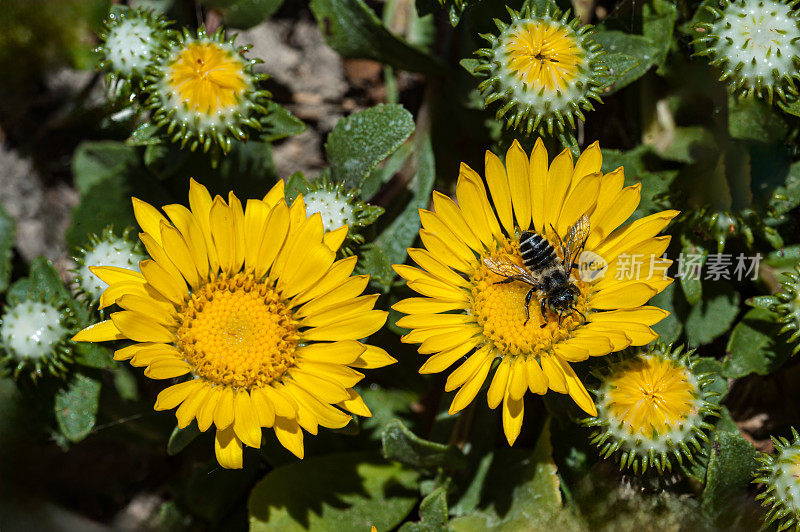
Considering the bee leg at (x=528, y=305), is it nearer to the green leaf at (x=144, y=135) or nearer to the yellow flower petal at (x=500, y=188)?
the yellow flower petal at (x=500, y=188)

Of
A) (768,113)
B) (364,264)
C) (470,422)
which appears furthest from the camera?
(470,422)

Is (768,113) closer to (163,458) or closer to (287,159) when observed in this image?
(287,159)

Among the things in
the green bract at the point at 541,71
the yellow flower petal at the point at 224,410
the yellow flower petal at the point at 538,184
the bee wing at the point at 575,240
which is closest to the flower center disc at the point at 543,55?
the green bract at the point at 541,71


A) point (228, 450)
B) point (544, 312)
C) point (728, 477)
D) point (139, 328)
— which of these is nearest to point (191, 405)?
point (228, 450)

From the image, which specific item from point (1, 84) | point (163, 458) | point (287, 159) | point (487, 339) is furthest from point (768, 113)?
point (1, 84)

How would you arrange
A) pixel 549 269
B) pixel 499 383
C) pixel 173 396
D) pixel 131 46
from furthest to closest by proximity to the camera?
pixel 131 46, pixel 549 269, pixel 499 383, pixel 173 396

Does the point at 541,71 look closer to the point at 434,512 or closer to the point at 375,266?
the point at 375,266

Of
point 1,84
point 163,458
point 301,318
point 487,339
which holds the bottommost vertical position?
point 163,458
